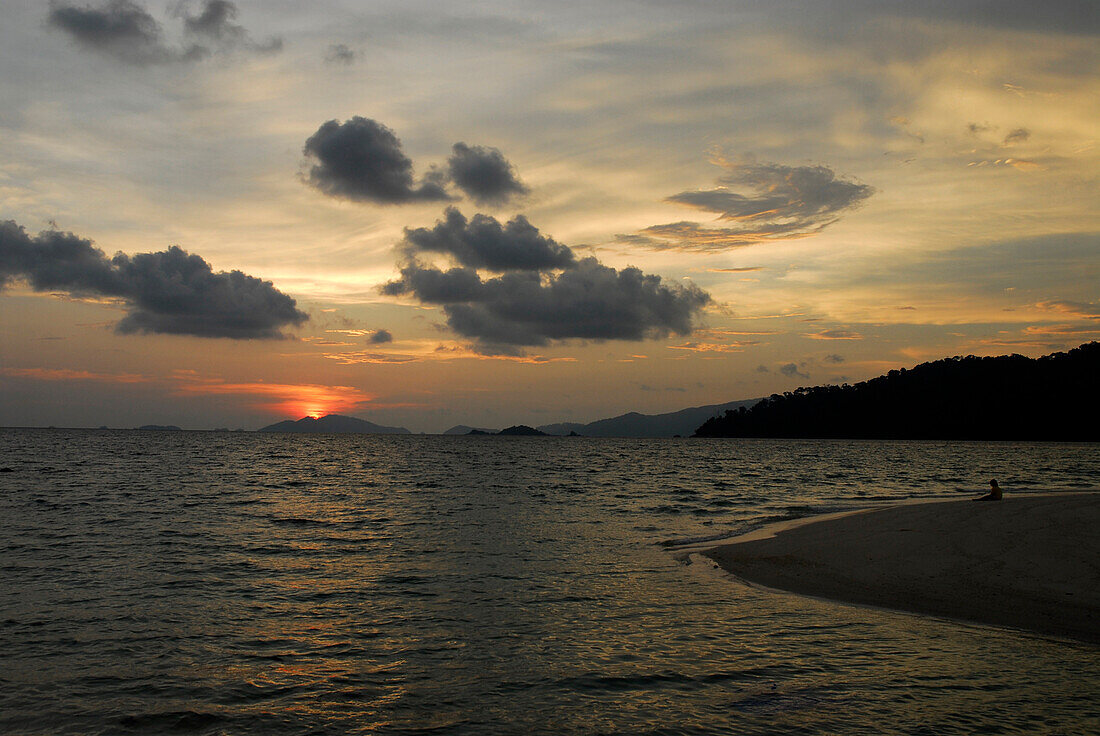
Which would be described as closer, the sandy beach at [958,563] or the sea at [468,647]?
the sea at [468,647]

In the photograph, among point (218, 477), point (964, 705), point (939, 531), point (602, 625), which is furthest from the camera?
point (218, 477)

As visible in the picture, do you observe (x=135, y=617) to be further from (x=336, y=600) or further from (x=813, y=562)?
(x=813, y=562)

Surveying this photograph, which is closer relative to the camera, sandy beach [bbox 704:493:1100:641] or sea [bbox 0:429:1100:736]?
sea [bbox 0:429:1100:736]

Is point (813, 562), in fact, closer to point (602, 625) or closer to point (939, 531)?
point (939, 531)

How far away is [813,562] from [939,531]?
675 centimetres

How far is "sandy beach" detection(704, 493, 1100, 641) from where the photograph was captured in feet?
48.5

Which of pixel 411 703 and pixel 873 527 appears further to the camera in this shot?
pixel 873 527

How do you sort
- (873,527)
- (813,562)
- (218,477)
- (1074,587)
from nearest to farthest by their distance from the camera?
(1074,587)
(813,562)
(873,527)
(218,477)

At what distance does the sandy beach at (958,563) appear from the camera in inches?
582

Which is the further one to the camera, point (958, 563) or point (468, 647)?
point (958, 563)

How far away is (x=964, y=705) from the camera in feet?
30.8

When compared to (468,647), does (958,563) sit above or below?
above

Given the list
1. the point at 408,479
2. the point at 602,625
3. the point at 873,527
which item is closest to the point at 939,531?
the point at 873,527

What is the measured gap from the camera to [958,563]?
1900cm
